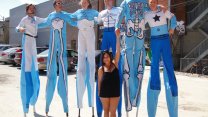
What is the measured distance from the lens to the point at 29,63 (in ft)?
23.9

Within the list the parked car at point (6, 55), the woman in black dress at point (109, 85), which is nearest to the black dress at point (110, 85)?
the woman in black dress at point (109, 85)

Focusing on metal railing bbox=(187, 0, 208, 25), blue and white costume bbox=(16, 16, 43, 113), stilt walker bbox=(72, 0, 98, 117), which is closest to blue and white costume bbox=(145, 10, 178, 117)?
stilt walker bbox=(72, 0, 98, 117)

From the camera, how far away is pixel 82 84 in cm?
671

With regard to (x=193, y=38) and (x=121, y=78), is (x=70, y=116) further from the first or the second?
(x=193, y=38)

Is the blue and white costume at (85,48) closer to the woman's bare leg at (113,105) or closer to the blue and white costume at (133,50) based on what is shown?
the blue and white costume at (133,50)

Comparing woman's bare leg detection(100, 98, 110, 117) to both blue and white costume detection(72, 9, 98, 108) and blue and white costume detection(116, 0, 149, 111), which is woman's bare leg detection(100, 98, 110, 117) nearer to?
blue and white costume detection(116, 0, 149, 111)

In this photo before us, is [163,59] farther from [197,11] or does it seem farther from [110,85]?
[197,11]

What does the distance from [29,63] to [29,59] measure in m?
0.09

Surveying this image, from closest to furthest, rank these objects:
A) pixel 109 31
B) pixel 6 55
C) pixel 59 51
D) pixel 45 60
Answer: pixel 109 31 < pixel 59 51 < pixel 45 60 < pixel 6 55

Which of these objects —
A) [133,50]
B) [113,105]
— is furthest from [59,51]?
[113,105]

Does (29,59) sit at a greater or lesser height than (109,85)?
greater

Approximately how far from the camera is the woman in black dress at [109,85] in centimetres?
569

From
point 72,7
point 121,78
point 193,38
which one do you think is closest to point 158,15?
point 121,78

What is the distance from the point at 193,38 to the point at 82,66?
68.5 ft
